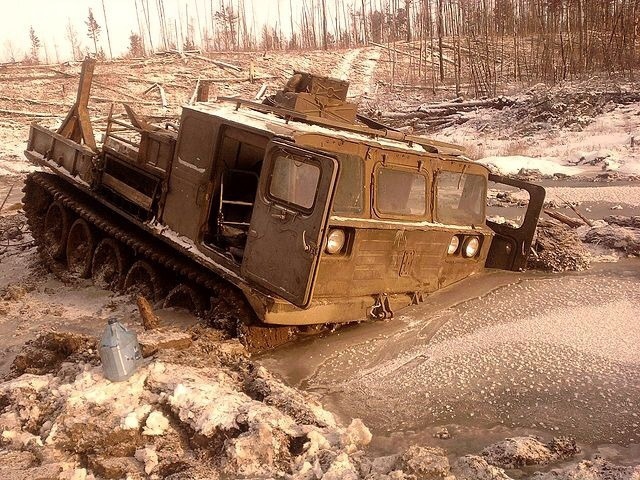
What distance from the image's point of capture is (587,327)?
6.49 meters

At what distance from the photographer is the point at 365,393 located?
17.3 feet

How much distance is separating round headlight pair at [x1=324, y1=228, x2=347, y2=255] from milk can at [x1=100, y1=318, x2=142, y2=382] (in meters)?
1.84

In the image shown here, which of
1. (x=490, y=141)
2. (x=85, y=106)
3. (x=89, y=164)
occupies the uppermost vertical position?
(x=85, y=106)

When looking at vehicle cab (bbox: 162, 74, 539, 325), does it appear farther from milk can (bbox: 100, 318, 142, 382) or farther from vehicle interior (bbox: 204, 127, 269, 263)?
milk can (bbox: 100, 318, 142, 382)

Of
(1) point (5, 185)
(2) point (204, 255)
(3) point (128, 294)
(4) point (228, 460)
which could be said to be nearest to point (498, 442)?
(4) point (228, 460)

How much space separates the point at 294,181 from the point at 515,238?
4.01 metres

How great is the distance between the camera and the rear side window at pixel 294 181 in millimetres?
5316

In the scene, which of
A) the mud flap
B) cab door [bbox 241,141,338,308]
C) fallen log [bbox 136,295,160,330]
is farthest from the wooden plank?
the mud flap

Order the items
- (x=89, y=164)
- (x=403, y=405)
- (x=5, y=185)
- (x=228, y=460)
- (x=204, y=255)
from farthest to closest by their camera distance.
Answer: (x=5, y=185), (x=89, y=164), (x=204, y=255), (x=403, y=405), (x=228, y=460)

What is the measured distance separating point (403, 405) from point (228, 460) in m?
1.66

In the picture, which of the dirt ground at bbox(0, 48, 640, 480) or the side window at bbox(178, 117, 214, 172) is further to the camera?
the side window at bbox(178, 117, 214, 172)

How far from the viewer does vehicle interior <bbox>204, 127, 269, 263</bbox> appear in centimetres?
637

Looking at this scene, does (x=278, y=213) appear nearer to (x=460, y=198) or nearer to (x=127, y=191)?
(x=460, y=198)

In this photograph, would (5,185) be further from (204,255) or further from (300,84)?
(204,255)
